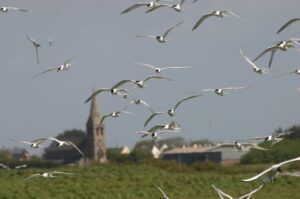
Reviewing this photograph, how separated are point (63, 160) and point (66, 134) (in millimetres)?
15887

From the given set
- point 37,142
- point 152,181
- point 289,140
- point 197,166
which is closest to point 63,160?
point 289,140

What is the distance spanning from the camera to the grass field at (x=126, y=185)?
44281 millimetres

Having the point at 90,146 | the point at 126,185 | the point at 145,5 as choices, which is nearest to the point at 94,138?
the point at 90,146

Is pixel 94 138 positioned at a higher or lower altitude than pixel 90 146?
higher

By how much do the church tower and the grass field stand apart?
103420mm

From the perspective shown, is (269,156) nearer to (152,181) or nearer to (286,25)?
(152,181)

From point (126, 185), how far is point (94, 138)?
4554 inches

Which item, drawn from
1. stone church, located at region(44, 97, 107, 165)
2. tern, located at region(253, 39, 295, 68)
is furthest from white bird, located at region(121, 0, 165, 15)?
stone church, located at region(44, 97, 107, 165)

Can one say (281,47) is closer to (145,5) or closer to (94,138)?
(145,5)

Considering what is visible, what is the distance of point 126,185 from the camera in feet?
160

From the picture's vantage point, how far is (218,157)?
137 metres

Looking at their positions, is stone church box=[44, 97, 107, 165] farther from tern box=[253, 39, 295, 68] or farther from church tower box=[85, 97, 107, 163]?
tern box=[253, 39, 295, 68]

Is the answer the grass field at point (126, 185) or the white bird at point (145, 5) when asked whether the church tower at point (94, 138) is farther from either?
the white bird at point (145, 5)

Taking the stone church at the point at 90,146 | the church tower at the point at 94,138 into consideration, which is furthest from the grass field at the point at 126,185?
the church tower at the point at 94,138
